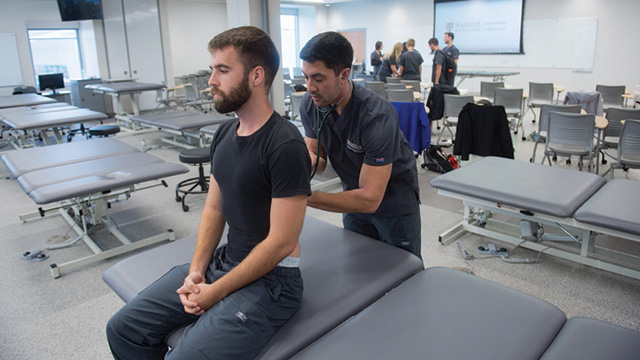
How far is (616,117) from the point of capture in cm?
436

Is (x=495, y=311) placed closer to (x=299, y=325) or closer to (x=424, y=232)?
(x=299, y=325)

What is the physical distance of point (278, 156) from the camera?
3.92 ft

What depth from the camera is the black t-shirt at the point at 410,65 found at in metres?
7.67

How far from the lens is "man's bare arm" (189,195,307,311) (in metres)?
1.22

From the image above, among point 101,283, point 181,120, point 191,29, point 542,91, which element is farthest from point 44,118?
point 191,29

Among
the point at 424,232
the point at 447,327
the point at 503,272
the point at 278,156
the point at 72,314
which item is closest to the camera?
the point at 278,156

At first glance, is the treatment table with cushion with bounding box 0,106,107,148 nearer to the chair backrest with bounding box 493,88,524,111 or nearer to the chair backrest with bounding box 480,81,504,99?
the chair backrest with bounding box 493,88,524,111

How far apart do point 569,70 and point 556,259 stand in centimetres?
810

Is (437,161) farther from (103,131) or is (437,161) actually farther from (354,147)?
(103,131)

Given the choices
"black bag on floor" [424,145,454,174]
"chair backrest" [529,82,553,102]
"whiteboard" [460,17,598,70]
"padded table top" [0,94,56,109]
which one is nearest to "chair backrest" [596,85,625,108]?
"chair backrest" [529,82,553,102]

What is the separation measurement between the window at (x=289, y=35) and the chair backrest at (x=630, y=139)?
11659mm

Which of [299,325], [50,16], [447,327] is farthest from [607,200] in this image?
[50,16]

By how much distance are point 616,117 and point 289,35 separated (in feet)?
37.9

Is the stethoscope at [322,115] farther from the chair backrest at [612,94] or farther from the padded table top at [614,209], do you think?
the chair backrest at [612,94]
